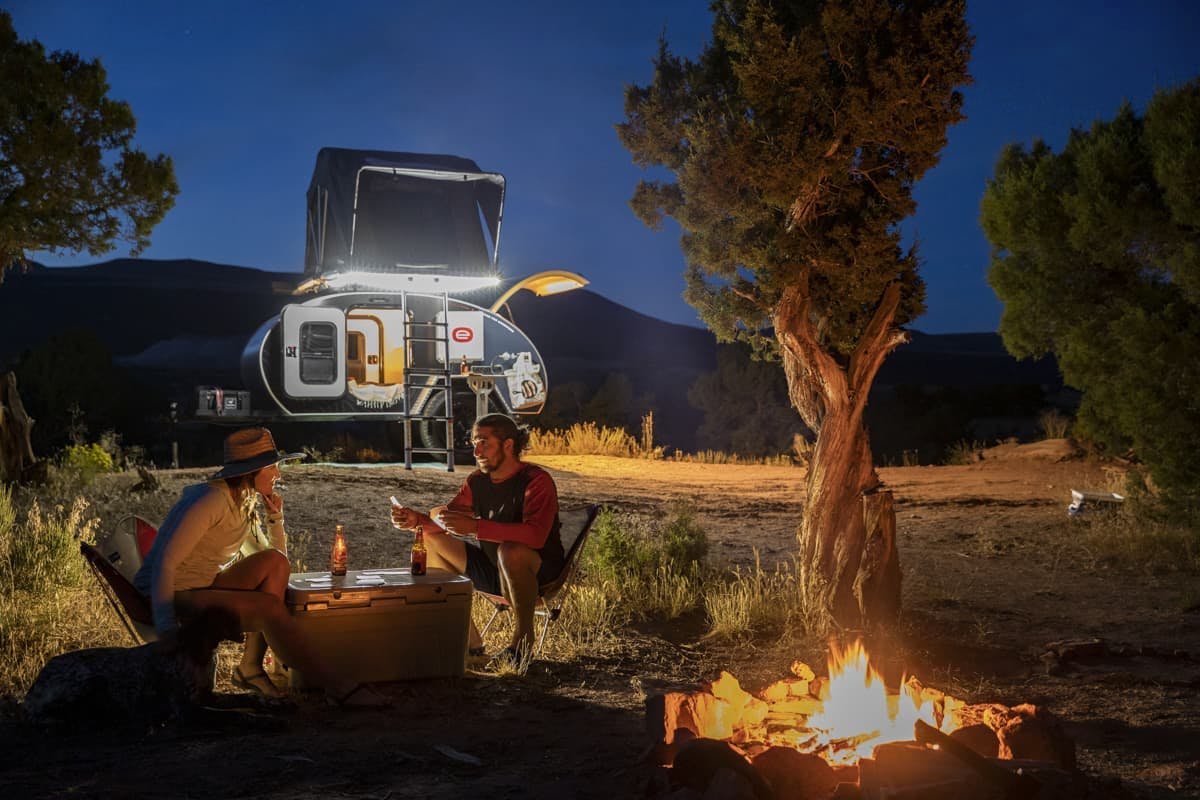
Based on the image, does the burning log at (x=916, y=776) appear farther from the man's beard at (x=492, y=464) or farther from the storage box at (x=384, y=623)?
the man's beard at (x=492, y=464)

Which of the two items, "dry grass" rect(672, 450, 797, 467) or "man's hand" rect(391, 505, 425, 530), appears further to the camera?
"dry grass" rect(672, 450, 797, 467)

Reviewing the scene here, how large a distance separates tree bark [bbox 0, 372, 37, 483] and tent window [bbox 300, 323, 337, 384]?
4.43 metres

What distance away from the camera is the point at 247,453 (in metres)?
4.48

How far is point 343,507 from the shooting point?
31.6 feet

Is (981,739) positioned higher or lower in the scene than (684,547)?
lower

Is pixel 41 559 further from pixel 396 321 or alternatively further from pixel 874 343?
pixel 396 321

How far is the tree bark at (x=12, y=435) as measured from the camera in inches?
384

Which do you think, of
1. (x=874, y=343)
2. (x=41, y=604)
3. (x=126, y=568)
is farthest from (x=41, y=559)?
(x=874, y=343)

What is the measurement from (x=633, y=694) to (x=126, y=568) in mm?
2156

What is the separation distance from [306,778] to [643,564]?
12.0 ft

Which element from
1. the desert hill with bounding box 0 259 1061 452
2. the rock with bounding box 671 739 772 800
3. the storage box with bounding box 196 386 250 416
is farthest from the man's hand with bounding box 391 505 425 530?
the desert hill with bounding box 0 259 1061 452

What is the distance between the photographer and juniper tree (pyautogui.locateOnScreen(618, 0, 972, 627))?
19.0ft

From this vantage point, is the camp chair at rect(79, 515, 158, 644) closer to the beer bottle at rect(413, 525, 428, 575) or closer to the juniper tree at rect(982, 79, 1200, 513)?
the beer bottle at rect(413, 525, 428, 575)

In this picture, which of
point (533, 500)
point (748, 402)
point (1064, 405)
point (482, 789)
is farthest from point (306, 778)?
point (1064, 405)
